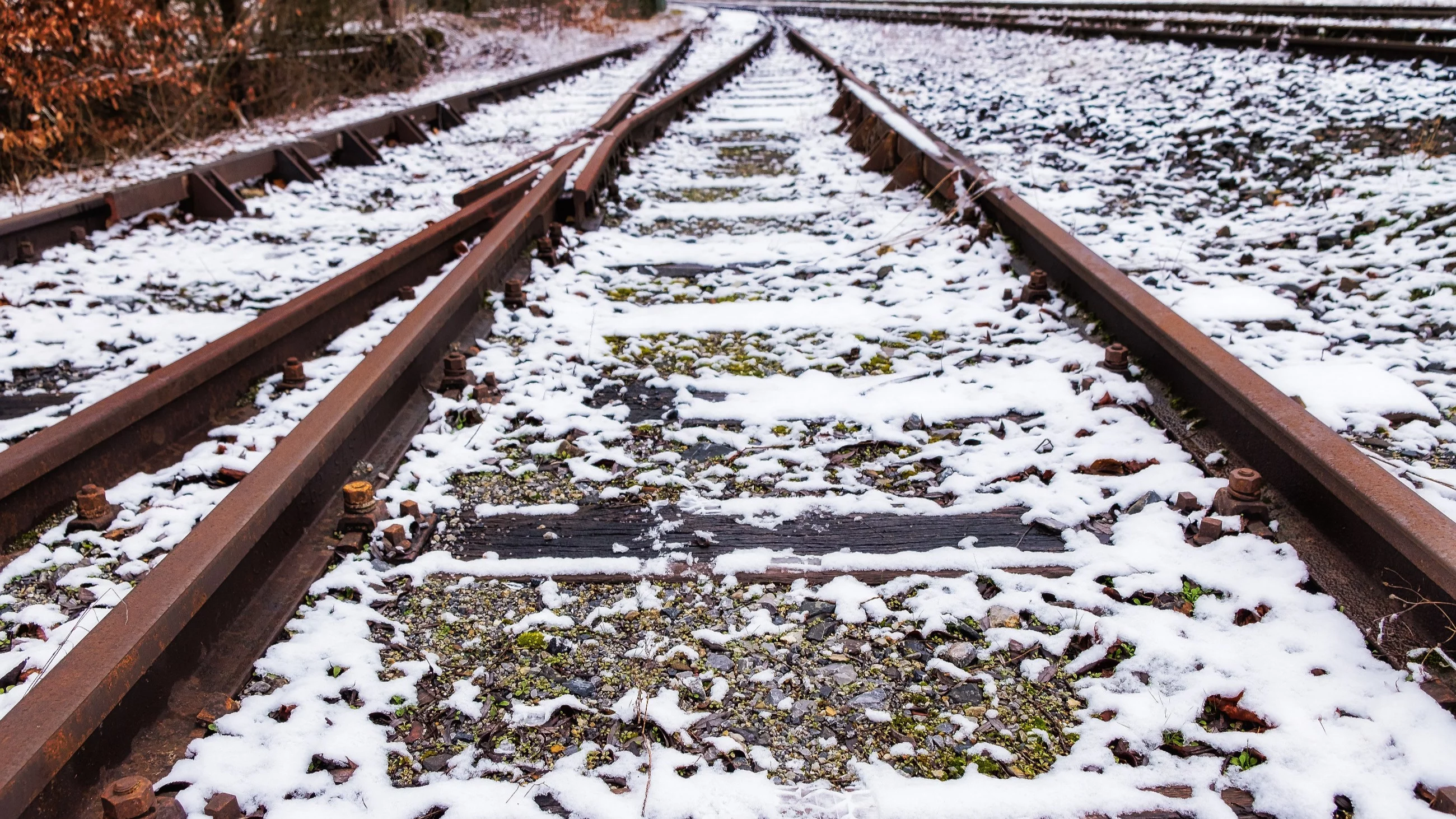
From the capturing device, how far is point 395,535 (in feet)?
7.77

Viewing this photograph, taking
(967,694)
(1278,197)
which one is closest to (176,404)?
(967,694)

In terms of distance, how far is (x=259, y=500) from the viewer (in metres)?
2.07

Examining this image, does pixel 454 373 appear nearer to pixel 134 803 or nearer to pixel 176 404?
pixel 176 404

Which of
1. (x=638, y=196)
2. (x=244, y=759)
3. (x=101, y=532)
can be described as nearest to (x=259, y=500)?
(x=244, y=759)

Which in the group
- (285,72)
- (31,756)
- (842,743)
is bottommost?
(842,743)

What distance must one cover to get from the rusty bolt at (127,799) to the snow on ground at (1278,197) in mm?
2975

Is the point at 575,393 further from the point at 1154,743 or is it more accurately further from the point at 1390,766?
the point at 1390,766

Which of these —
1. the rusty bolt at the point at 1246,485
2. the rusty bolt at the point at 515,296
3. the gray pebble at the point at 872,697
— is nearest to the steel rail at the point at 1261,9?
the rusty bolt at the point at 1246,485

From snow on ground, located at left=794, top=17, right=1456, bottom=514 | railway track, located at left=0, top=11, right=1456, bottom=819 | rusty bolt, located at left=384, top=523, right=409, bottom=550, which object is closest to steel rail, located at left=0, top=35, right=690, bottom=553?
railway track, located at left=0, top=11, right=1456, bottom=819

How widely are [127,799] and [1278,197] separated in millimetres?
6721

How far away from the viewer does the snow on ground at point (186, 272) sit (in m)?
3.80

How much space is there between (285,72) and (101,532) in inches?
418

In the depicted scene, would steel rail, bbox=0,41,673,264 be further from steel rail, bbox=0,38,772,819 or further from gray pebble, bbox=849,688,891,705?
gray pebble, bbox=849,688,891,705

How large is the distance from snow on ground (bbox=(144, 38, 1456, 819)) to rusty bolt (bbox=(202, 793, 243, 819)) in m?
0.03
